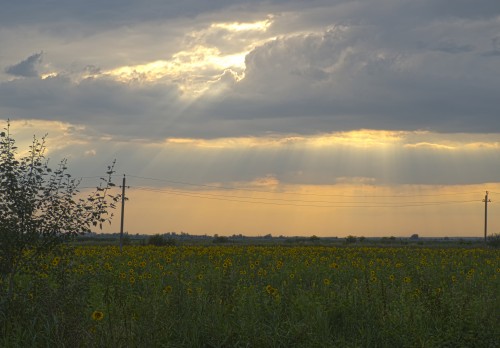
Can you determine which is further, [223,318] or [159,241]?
[159,241]

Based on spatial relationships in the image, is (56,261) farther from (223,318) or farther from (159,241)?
(159,241)

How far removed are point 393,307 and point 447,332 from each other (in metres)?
1.95

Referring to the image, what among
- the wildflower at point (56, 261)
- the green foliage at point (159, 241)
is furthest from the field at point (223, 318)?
the green foliage at point (159, 241)

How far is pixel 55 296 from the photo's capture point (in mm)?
11344

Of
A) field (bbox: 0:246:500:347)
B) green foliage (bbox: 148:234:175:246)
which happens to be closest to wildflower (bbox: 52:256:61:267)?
field (bbox: 0:246:500:347)

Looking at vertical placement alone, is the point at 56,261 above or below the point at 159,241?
above

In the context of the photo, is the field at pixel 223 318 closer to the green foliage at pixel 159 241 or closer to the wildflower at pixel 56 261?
the wildflower at pixel 56 261

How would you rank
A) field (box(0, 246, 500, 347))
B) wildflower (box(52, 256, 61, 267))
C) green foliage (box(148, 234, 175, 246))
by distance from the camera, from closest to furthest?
field (box(0, 246, 500, 347)) < wildflower (box(52, 256, 61, 267)) < green foliage (box(148, 234, 175, 246))

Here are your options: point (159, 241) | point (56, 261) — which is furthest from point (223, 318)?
point (159, 241)

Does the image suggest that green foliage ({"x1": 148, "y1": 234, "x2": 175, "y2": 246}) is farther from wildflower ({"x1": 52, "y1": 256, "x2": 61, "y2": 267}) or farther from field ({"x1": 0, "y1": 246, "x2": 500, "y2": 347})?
wildflower ({"x1": 52, "y1": 256, "x2": 61, "y2": 267})

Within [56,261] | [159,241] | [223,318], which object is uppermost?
[56,261]

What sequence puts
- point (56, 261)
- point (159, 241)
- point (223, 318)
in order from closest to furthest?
point (223, 318)
point (56, 261)
point (159, 241)

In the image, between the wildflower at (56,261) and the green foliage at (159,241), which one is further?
the green foliage at (159,241)

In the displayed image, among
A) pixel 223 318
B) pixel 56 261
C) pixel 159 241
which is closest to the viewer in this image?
pixel 223 318
